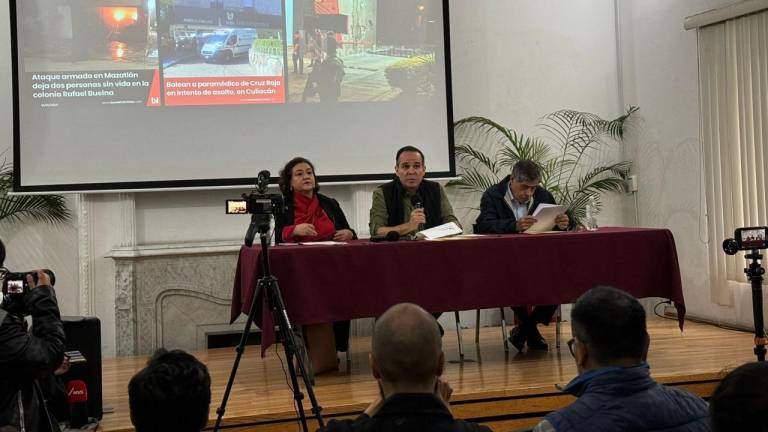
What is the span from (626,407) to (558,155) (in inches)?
212

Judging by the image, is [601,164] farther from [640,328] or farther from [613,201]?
[640,328]

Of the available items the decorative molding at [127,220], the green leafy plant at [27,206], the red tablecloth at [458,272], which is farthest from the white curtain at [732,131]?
the green leafy plant at [27,206]

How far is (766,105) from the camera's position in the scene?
5754mm

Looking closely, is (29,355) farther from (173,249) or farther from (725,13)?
(725,13)

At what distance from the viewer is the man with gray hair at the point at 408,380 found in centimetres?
167

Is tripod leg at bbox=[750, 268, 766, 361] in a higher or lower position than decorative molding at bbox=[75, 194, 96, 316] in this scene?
lower

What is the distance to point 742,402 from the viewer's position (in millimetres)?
1297

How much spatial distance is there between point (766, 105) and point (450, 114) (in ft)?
7.09

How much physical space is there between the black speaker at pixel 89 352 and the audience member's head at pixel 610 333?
2.64m

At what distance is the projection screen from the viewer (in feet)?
19.8

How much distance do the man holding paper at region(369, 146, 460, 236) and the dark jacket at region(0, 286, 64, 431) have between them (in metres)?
2.23

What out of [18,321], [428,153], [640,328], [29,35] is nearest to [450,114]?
[428,153]

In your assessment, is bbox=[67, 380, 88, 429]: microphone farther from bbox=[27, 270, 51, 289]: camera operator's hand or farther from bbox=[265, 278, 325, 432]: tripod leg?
bbox=[27, 270, 51, 289]: camera operator's hand

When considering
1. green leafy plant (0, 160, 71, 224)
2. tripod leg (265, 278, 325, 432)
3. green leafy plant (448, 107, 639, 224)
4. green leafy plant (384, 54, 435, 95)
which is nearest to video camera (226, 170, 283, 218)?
tripod leg (265, 278, 325, 432)
